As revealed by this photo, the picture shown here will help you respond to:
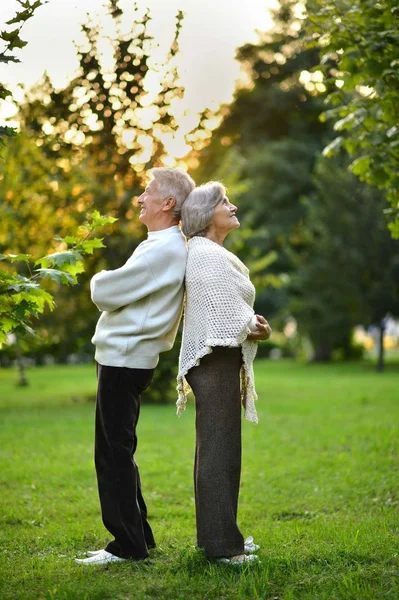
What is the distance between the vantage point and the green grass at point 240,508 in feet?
13.9

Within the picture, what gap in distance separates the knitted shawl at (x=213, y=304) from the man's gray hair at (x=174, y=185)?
0.24m

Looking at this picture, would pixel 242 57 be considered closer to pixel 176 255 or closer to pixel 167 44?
pixel 167 44

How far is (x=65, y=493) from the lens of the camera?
7.33 m

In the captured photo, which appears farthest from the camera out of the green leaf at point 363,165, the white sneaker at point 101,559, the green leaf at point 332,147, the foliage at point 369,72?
the green leaf at point 332,147

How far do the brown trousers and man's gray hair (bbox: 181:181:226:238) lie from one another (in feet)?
2.31

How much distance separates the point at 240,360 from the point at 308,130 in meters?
28.7

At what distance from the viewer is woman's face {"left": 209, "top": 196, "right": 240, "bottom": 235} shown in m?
4.62

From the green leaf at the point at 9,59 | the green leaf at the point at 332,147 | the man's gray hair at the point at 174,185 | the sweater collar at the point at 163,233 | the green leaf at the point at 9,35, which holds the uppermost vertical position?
the green leaf at the point at 332,147

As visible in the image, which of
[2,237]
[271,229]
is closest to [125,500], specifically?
[2,237]

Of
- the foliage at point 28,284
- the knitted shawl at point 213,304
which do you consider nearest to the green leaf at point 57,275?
the foliage at point 28,284

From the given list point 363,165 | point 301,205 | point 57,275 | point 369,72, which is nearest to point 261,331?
point 57,275

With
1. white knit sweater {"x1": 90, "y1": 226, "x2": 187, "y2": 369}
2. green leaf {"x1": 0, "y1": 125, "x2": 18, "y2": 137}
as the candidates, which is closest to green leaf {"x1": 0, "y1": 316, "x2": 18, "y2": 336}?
white knit sweater {"x1": 90, "y1": 226, "x2": 187, "y2": 369}

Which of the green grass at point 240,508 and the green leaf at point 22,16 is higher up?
the green leaf at point 22,16

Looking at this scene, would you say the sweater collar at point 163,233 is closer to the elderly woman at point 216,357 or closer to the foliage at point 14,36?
the elderly woman at point 216,357
